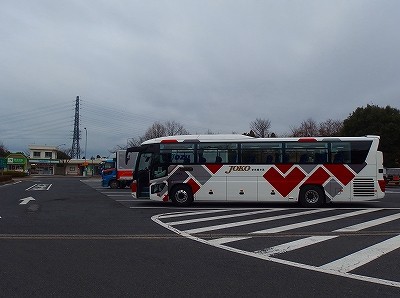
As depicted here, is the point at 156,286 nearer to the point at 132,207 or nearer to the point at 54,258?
the point at 54,258

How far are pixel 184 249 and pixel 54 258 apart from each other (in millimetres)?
2656

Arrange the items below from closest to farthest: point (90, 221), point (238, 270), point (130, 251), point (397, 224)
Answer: point (238, 270), point (130, 251), point (397, 224), point (90, 221)

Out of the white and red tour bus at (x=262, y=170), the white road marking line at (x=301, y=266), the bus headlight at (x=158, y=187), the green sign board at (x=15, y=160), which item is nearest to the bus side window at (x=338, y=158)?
the white and red tour bus at (x=262, y=170)

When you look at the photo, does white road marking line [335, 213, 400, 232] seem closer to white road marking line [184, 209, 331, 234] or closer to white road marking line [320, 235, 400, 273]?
white road marking line [320, 235, 400, 273]

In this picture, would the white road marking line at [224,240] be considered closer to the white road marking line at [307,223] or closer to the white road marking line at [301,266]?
the white road marking line at [301,266]

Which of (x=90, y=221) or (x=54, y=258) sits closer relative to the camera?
(x=54, y=258)

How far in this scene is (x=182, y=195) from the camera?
18750 mm

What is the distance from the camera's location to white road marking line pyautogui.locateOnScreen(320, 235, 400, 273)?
7.53 m

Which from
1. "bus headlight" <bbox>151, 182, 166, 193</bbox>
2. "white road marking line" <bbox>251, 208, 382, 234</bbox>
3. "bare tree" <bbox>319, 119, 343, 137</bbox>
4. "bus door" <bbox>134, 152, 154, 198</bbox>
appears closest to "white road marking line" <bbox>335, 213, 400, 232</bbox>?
"white road marking line" <bbox>251, 208, 382, 234</bbox>

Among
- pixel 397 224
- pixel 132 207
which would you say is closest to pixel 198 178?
pixel 132 207

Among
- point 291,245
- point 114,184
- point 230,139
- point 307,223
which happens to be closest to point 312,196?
point 230,139

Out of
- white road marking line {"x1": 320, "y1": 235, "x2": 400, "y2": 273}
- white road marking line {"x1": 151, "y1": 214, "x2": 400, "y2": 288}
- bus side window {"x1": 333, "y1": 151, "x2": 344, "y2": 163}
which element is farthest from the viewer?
bus side window {"x1": 333, "y1": 151, "x2": 344, "y2": 163}

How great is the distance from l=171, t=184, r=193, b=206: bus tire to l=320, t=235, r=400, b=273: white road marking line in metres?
9.79

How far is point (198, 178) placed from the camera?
18656mm
